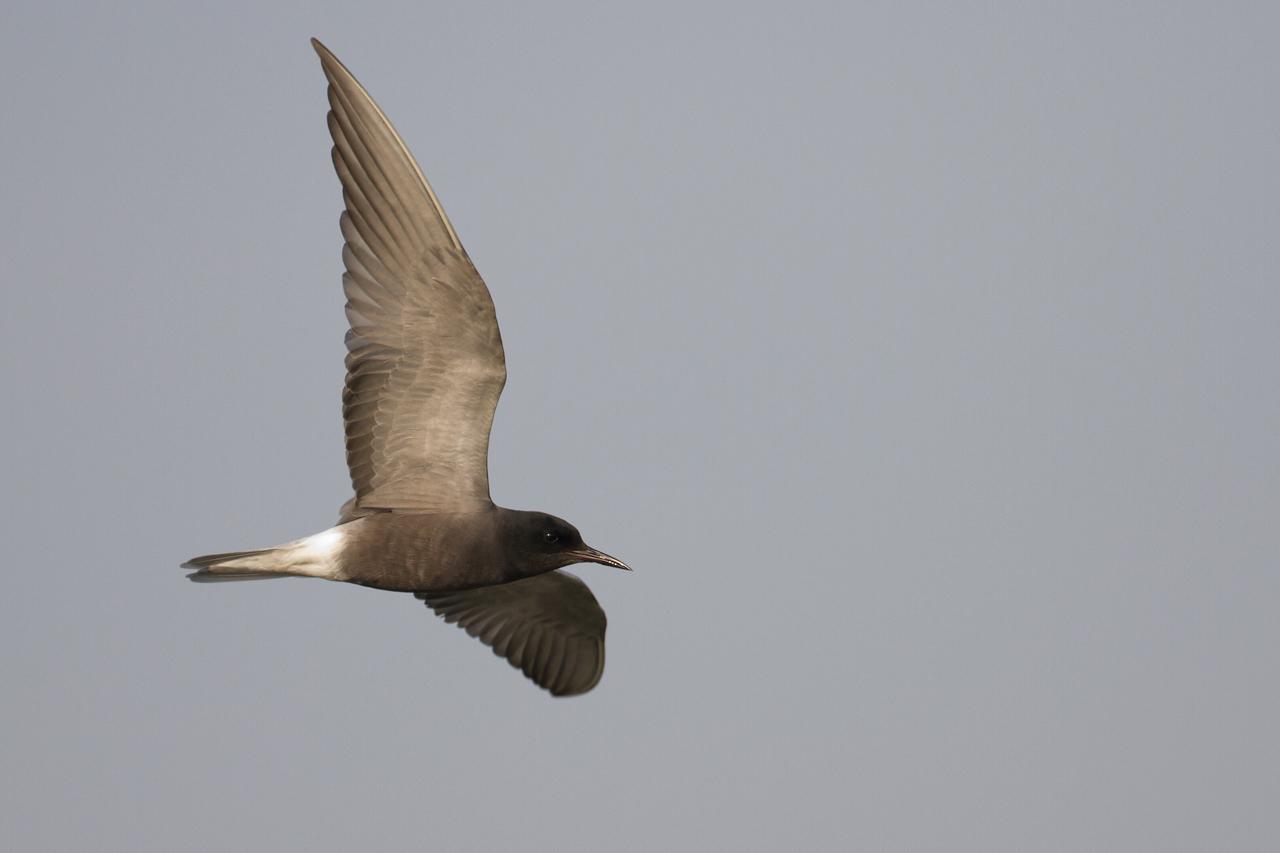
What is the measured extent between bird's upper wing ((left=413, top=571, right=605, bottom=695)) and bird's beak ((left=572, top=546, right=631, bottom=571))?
9.11 feet

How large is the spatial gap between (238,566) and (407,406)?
6.67 ft

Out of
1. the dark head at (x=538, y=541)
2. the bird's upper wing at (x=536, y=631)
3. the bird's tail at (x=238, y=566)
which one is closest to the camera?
the bird's tail at (x=238, y=566)

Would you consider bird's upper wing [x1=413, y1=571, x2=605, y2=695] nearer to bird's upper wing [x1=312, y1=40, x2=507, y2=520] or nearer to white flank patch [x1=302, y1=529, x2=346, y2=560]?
bird's upper wing [x1=312, y1=40, x2=507, y2=520]

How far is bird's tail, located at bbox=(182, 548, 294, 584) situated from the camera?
14820mm

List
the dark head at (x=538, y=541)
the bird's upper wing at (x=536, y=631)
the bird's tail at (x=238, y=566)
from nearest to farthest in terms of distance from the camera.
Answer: the bird's tail at (x=238, y=566), the dark head at (x=538, y=541), the bird's upper wing at (x=536, y=631)

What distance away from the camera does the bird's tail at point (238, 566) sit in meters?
14.8

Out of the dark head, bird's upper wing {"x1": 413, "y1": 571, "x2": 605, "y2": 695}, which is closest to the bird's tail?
the dark head

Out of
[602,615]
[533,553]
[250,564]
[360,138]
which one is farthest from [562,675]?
[360,138]

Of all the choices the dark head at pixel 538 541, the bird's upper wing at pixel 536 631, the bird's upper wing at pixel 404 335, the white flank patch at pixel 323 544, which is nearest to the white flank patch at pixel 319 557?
the white flank patch at pixel 323 544

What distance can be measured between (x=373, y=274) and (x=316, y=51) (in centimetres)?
195

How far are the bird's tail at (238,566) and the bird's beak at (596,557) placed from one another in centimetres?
255

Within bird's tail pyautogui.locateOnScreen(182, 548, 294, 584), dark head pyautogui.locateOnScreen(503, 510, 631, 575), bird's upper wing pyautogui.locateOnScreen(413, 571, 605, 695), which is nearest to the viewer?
bird's tail pyautogui.locateOnScreen(182, 548, 294, 584)

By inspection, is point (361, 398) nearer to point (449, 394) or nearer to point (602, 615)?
point (449, 394)

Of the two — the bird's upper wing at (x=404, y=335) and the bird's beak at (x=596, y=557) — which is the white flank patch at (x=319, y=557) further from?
the bird's beak at (x=596, y=557)
